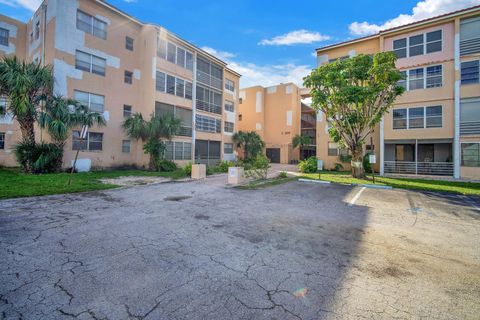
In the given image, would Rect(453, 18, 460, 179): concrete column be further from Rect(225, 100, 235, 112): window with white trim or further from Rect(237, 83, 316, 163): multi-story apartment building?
Rect(225, 100, 235, 112): window with white trim

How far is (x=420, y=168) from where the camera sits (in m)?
20.8

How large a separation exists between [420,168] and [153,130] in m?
24.1

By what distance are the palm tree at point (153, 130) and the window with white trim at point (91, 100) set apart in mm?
2149

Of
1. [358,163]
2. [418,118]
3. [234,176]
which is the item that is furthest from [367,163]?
[234,176]

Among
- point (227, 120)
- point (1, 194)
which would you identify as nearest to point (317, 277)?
point (1, 194)

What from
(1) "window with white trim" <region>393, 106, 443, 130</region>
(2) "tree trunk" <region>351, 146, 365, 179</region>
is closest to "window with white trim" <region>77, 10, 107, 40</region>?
(2) "tree trunk" <region>351, 146, 365, 179</region>

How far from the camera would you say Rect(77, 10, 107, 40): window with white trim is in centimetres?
1705

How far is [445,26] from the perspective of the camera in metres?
18.5

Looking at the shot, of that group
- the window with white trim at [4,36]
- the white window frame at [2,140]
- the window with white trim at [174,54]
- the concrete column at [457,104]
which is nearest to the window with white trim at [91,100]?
the window with white trim at [174,54]

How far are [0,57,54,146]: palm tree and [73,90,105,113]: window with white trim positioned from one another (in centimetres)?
246

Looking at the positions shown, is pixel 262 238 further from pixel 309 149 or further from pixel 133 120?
pixel 309 149

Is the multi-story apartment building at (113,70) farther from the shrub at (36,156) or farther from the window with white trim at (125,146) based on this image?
the shrub at (36,156)

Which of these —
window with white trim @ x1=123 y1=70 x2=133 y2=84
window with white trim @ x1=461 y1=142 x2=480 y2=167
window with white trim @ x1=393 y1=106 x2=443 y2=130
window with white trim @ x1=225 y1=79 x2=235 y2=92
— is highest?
window with white trim @ x1=225 y1=79 x2=235 y2=92

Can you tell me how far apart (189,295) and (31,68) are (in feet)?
58.4
